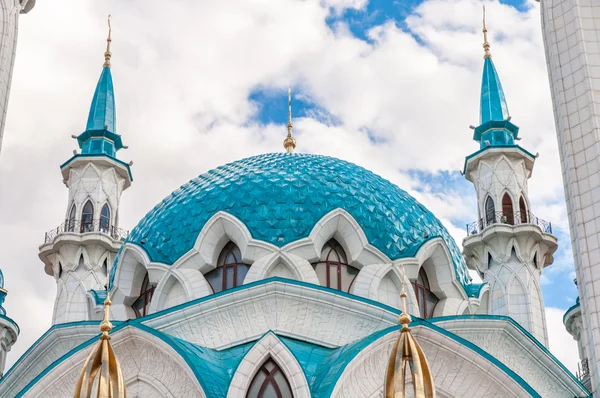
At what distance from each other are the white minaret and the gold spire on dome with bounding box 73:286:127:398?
3888 millimetres

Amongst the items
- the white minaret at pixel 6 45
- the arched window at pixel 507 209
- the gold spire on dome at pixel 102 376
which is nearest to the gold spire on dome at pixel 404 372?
the gold spire on dome at pixel 102 376

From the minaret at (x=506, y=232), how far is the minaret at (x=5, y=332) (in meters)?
10.2

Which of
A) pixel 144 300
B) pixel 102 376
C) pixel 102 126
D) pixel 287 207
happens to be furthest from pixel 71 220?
pixel 102 376

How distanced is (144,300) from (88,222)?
7.27 m

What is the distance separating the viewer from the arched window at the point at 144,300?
1775cm

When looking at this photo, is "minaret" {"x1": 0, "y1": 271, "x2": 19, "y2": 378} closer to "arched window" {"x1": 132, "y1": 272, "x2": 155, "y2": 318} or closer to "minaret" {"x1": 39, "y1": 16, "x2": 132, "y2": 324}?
"minaret" {"x1": 39, "y1": 16, "x2": 132, "y2": 324}

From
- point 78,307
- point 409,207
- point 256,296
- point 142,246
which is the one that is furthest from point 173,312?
point 78,307

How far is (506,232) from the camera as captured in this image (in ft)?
77.5

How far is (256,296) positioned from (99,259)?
31.0 feet

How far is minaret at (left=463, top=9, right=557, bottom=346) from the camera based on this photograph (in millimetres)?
23344

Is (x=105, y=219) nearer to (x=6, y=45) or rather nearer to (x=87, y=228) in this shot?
(x=87, y=228)

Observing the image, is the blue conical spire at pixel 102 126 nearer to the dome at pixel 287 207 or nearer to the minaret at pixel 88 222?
the minaret at pixel 88 222

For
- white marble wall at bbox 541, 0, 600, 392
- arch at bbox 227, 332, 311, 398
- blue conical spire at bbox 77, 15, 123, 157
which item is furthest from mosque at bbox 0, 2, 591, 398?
blue conical spire at bbox 77, 15, 123, 157

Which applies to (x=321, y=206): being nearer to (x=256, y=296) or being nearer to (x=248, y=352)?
(x=256, y=296)
